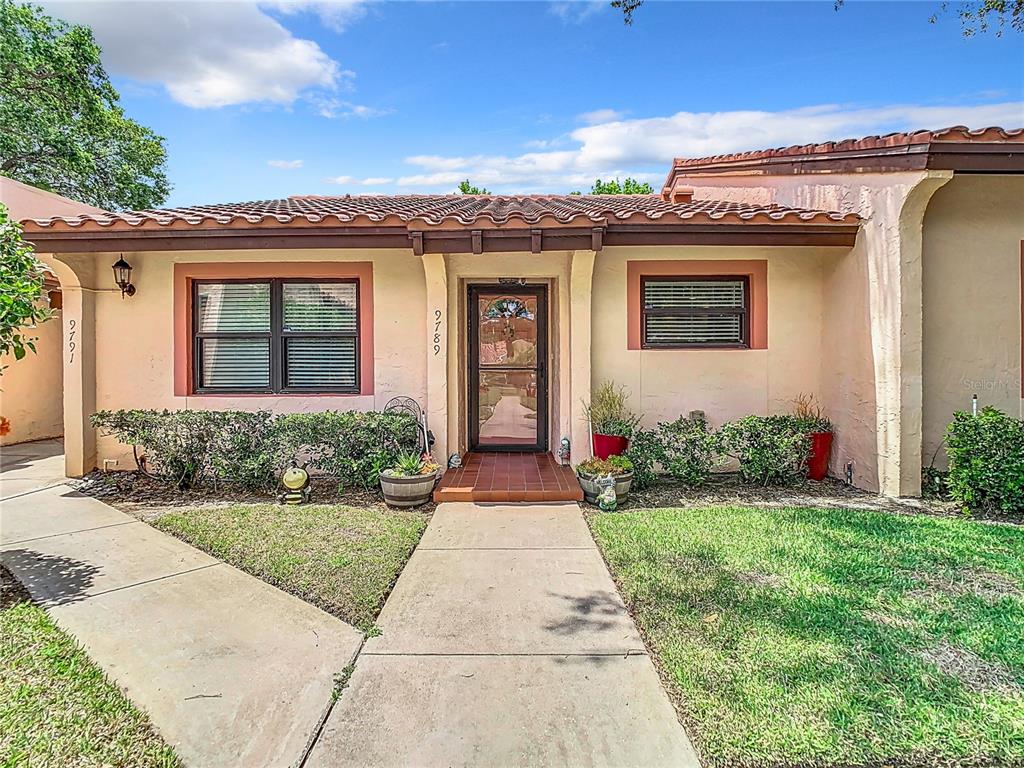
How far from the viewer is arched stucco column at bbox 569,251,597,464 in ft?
24.0

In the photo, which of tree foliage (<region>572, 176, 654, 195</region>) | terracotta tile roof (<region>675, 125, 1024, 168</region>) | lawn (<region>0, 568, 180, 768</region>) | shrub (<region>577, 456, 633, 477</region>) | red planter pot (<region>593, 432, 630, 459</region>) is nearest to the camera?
lawn (<region>0, 568, 180, 768</region>)

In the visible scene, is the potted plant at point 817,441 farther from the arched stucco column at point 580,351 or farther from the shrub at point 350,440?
the shrub at point 350,440

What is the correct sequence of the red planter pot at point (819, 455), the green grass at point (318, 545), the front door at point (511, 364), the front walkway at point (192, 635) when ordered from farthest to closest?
the front door at point (511, 364) → the red planter pot at point (819, 455) → the green grass at point (318, 545) → the front walkway at point (192, 635)

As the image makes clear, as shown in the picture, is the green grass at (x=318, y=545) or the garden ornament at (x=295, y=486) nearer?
the green grass at (x=318, y=545)

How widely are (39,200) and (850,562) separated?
625 inches

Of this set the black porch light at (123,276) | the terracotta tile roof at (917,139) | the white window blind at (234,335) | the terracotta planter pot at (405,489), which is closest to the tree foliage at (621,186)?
the terracotta tile roof at (917,139)

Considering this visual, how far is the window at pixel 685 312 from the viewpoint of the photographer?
7758mm

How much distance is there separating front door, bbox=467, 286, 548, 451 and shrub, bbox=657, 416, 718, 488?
2397mm

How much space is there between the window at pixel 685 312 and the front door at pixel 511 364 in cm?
176

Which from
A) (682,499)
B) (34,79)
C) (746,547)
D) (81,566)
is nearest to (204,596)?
(81,566)

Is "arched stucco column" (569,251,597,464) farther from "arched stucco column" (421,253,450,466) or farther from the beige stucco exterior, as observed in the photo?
the beige stucco exterior

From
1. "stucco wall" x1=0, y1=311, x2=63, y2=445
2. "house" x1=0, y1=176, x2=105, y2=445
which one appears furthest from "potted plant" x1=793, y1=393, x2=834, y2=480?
"stucco wall" x1=0, y1=311, x2=63, y2=445

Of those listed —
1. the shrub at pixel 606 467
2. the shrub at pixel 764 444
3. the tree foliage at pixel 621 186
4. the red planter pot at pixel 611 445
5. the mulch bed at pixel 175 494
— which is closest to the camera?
the shrub at pixel 606 467

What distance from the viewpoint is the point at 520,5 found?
360 inches
